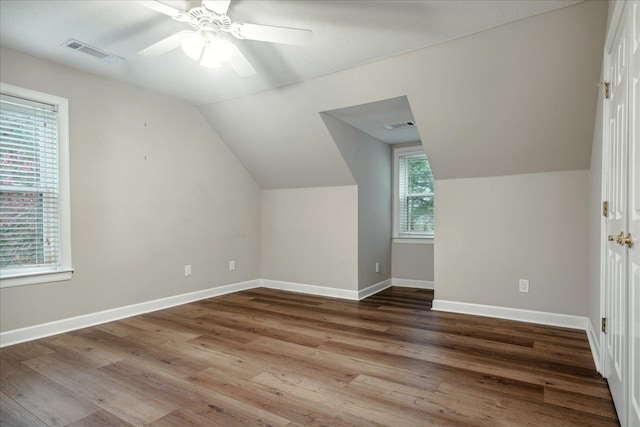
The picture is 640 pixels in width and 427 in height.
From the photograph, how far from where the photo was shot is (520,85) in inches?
118

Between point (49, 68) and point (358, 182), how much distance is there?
11.1ft

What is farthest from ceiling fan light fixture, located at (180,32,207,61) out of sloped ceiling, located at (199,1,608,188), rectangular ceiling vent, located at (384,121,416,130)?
rectangular ceiling vent, located at (384,121,416,130)

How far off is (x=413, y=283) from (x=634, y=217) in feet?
13.2

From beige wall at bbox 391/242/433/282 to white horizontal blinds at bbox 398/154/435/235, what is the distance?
0.23 m

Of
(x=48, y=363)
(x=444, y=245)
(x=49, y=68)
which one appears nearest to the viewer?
(x=48, y=363)

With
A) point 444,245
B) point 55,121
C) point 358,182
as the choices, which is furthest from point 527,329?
point 55,121

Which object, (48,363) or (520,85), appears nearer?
(48,363)

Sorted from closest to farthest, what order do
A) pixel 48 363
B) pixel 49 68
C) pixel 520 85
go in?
pixel 48 363 → pixel 520 85 → pixel 49 68

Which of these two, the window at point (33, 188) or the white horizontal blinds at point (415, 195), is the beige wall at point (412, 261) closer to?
the white horizontal blinds at point (415, 195)

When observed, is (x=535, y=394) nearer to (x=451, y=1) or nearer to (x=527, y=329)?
(x=527, y=329)

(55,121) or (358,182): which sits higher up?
(55,121)

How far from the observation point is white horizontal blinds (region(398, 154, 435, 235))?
17.8ft

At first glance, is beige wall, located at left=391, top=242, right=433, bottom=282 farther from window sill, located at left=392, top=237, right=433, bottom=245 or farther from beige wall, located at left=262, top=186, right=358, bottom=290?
beige wall, located at left=262, top=186, right=358, bottom=290

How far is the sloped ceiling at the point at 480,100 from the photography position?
266 cm
